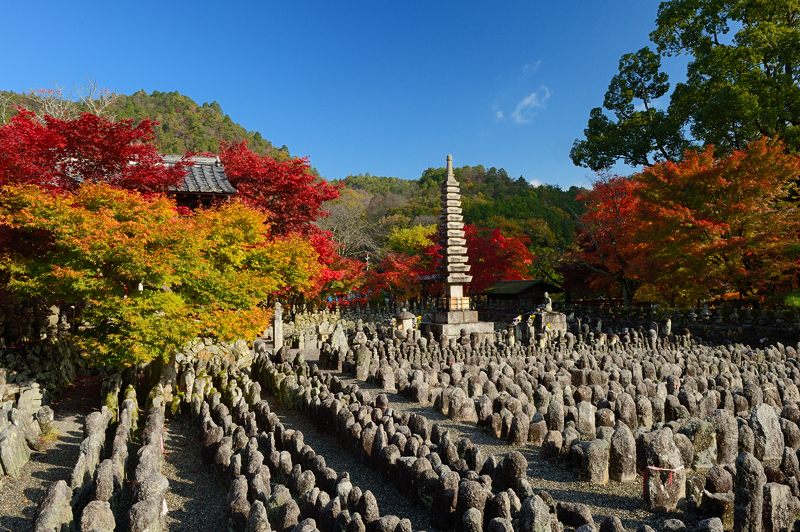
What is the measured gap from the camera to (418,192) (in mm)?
62781

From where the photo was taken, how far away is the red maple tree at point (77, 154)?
10.7 meters

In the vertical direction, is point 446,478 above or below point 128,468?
above

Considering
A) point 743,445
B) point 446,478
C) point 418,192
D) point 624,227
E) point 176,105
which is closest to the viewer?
point 446,478

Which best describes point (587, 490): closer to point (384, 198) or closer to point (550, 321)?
point (550, 321)

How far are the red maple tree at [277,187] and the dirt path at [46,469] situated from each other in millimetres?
8552

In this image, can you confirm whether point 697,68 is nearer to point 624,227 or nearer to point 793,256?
point 624,227

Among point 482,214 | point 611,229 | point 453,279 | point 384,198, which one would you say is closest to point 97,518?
point 453,279

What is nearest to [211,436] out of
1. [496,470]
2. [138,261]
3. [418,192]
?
[138,261]

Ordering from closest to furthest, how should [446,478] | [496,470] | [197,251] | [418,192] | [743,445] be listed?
1. [446,478]
2. [496,470]
3. [743,445]
4. [197,251]
5. [418,192]

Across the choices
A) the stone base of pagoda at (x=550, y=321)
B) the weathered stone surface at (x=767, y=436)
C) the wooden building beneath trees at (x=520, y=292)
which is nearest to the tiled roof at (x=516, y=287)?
the wooden building beneath trees at (x=520, y=292)

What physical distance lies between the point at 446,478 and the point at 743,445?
13.7 feet

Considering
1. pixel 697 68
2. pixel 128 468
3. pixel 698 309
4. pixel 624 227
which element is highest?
pixel 697 68

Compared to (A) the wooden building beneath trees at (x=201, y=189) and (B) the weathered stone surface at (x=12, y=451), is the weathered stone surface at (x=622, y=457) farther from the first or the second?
(A) the wooden building beneath trees at (x=201, y=189)

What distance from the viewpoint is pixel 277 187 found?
682 inches
